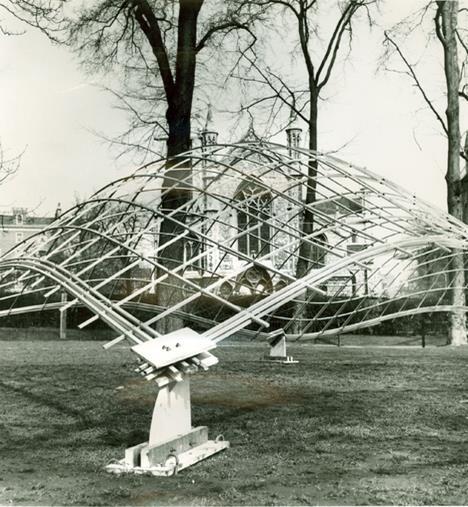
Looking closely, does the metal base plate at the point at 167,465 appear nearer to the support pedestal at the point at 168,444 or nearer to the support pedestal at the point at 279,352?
the support pedestal at the point at 168,444

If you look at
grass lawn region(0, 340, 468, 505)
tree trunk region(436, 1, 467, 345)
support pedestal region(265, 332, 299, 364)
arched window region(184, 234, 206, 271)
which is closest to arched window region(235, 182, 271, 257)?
arched window region(184, 234, 206, 271)

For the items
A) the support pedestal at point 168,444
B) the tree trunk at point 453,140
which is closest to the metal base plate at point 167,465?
the support pedestal at point 168,444

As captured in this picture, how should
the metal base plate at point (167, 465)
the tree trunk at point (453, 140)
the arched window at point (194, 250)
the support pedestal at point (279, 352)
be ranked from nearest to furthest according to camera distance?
the metal base plate at point (167, 465), the arched window at point (194, 250), the support pedestal at point (279, 352), the tree trunk at point (453, 140)

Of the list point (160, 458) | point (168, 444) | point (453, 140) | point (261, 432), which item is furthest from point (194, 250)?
point (453, 140)

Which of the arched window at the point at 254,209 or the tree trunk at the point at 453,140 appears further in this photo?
the tree trunk at the point at 453,140

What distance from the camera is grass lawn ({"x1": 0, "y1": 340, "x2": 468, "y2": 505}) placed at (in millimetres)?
5488

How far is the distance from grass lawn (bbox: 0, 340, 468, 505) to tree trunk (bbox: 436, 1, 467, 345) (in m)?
3.24

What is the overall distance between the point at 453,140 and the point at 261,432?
1240cm

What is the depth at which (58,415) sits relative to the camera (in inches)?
352

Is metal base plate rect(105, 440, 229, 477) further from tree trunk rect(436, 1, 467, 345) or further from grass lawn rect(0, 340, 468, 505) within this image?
tree trunk rect(436, 1, 467, 345)

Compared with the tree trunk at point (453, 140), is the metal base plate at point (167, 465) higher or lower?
lower

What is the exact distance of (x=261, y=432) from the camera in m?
7.81

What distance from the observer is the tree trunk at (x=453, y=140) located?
17.7m

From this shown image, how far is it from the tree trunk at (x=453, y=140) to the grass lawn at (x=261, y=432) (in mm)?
3244
